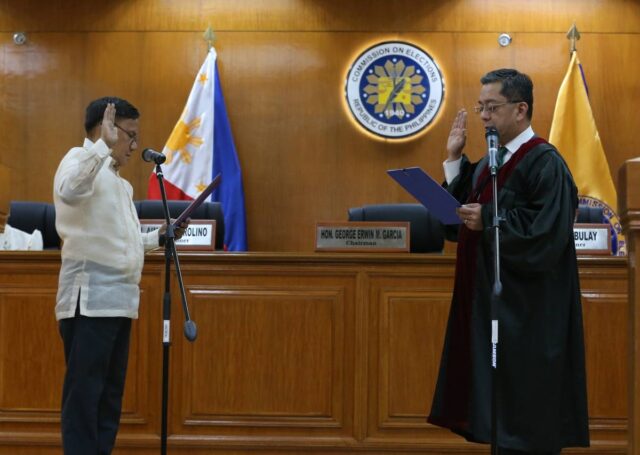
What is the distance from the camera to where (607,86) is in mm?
6859

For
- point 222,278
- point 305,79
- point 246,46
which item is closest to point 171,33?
point 246,46

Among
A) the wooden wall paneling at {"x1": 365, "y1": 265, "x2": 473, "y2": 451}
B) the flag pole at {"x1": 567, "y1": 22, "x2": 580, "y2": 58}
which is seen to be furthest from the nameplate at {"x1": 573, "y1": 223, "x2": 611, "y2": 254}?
the flag pole at {"x1": 567, "y1": 22, "x2": 580, "y2": 58}

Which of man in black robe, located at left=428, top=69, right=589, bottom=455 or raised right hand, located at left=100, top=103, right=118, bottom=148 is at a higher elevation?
raised right hand, located at left=100, top=103, right=118, bottom=148

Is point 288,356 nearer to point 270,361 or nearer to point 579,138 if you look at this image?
point 270,361

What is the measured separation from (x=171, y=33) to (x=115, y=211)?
156 inches

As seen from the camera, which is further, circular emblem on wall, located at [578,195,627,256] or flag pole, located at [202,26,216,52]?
flag pole, located at [202,26,216,52]

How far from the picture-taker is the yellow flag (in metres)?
6.55

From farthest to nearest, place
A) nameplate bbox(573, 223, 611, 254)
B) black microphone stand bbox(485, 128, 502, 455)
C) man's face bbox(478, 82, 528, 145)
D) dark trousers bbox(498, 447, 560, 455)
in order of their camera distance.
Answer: nameplate bbox(573, 223, 611, 254) → man's face bbox(478, 82, 528, 145) → dark trousers bbox(498, 447, 560, 455) → black microphone stand bbox(485, 128, 502, 455)

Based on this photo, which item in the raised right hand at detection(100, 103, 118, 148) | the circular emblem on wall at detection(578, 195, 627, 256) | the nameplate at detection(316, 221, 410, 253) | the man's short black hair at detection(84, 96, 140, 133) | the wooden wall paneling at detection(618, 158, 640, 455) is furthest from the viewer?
the circular emblem on wall at detection(578, 195, 627, 256)

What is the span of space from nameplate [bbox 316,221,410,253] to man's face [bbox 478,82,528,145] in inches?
51.5

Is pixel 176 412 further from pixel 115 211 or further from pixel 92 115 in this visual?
pixel 92 115

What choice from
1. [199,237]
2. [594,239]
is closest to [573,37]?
[594,239]

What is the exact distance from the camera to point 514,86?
302 cm

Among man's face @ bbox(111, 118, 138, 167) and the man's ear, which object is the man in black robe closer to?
the man's ear
